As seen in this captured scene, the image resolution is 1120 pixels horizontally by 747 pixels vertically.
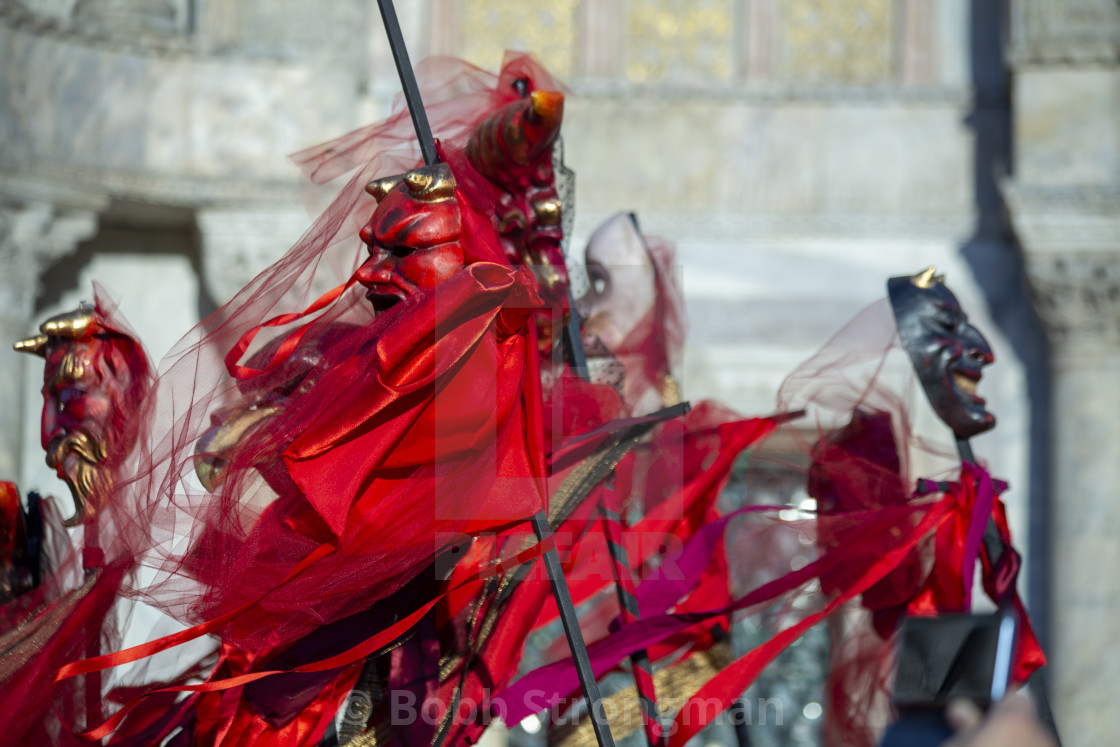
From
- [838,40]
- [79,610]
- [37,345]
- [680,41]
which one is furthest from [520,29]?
[79,610]

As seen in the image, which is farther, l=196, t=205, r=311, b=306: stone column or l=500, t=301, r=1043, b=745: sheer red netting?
l=196, t=205, r=311, b=306: stone column

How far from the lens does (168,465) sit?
1702 millimetres

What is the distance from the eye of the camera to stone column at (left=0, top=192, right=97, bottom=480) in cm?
414

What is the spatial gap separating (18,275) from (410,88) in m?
3.05

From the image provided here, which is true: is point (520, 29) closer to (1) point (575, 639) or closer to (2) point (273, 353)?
(2) point (273, 353)

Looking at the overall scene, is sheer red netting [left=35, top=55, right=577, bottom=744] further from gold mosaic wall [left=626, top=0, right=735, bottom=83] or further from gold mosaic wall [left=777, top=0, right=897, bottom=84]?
gold mosaic wall [left=777, top=0, right=897, bottom=84]

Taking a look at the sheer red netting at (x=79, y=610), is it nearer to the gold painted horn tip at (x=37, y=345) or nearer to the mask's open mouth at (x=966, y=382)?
the gold painted horn tip at (x=37, y=345)

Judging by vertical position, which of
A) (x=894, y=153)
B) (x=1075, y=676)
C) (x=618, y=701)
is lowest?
(x=1075, y=676)

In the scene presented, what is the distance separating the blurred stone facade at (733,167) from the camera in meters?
4.32

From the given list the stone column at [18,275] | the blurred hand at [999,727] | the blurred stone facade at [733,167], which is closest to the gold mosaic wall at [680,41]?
the blurred stone facade at [733,167]

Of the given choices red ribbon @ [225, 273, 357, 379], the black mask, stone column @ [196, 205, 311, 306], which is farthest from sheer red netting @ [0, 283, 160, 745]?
stone column @ [196, 205, 311, 306]

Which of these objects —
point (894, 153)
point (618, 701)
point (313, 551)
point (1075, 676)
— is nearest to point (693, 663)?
point (618, 701)

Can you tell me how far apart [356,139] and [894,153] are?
10.6 feet

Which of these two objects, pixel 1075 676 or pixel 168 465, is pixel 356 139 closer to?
pixel 168 465
